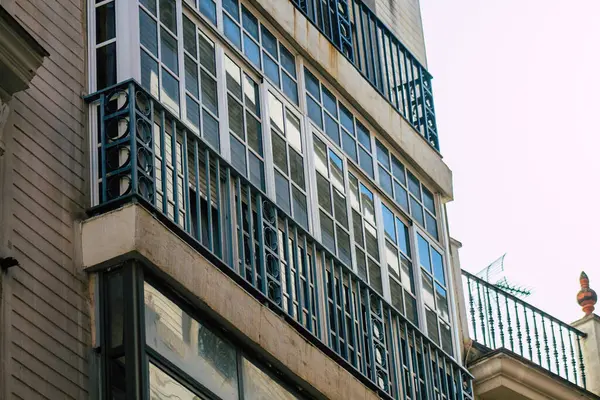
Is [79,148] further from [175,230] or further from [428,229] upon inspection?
[428,229]

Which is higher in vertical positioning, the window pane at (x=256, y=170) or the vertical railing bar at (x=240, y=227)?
the window pane at (x=256, y=170)

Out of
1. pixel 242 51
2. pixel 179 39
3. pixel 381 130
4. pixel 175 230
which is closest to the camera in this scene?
pixel 175 230

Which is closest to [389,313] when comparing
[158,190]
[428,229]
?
[428,229]

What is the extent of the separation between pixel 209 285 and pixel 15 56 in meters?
2.11

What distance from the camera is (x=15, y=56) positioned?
10672 mm

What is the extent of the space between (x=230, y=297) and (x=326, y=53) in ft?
14.1

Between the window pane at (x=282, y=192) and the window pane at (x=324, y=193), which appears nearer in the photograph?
the window pane at (x=282, y=192)

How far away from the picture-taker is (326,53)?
15.3 metres

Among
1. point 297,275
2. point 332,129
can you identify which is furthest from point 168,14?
point 332,129

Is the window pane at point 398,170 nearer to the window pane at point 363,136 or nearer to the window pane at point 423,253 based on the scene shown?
the window pane at point 363,136

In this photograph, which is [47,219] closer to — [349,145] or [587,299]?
[349,145]

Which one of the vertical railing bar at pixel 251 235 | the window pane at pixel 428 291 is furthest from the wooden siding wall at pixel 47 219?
the window pane at pixel 428 291

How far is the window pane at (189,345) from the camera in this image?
1081 cm

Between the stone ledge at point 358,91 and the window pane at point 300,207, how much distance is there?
5.33ft
